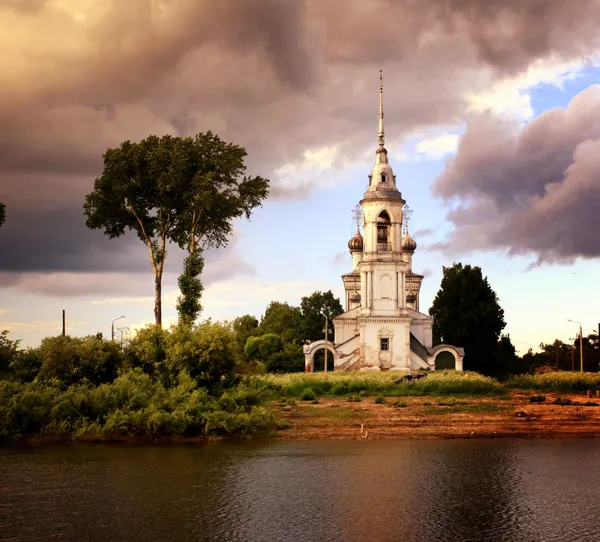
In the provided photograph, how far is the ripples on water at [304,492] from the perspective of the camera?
68.9 feet

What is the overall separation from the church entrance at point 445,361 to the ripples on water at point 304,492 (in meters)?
40.1

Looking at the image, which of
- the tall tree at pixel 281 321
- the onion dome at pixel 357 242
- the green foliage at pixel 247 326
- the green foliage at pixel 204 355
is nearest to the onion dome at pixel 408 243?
the onion dome at pixel 357 242

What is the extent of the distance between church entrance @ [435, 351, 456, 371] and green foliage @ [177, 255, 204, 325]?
102 feet

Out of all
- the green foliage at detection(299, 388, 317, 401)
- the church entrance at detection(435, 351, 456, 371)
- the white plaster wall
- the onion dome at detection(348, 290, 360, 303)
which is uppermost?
the onion dome at detection(348, 290, 360, 303)

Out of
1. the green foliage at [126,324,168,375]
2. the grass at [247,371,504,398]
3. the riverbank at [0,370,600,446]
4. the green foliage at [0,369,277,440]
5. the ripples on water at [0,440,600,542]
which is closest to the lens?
the ripples on water at [0,440,600,542]

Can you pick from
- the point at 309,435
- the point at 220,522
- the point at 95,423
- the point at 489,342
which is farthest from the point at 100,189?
the point at 489,342

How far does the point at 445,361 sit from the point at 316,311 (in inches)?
987

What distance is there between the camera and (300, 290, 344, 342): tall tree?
94.3m

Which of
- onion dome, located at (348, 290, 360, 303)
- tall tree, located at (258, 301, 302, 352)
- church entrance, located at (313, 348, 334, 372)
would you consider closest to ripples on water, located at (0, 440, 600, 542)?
church entrance, located at (313, 348, 334, 372)

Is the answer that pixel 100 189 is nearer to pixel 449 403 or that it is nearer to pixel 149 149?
pixel 149 149

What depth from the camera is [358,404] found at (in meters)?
43.5

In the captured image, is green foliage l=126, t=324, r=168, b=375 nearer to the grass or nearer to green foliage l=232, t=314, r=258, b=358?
the grass

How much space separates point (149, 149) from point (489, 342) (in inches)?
1818

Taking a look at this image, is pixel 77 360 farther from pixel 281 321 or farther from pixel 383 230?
pixel 281 321
